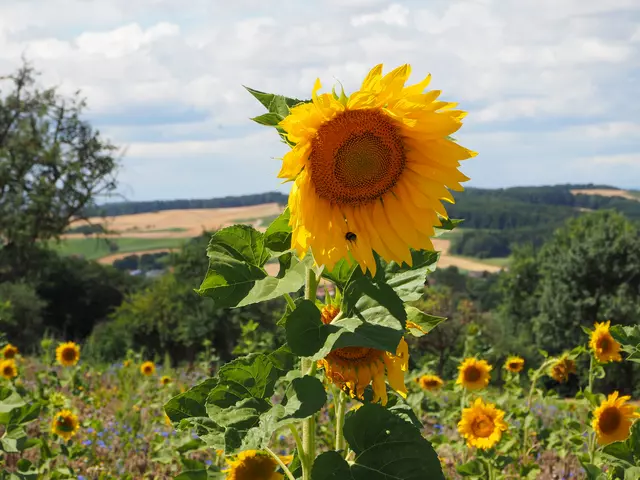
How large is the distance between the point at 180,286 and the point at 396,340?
15.6 metres

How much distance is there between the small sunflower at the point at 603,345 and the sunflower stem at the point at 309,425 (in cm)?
304

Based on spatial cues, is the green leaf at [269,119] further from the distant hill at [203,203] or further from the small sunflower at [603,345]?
the distant hill at [203,203]

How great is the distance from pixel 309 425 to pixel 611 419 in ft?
8.71

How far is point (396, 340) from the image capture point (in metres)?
1.47

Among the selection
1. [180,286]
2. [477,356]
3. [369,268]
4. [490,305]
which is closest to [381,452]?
[369,268]

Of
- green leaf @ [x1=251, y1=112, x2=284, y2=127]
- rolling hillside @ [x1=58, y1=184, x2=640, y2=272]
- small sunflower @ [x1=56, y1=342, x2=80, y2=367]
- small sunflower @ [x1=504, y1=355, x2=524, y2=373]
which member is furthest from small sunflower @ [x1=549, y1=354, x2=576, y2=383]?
rolling hillside @ [x1=58, y1=184, x2=640, y2=272]

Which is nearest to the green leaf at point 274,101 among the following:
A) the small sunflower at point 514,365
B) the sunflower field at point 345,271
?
the sunflower field at point 345,271

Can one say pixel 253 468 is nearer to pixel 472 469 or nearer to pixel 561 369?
pixel 472 469

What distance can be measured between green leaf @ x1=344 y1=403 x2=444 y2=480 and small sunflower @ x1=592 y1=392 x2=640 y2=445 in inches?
102

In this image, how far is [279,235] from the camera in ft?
5.48

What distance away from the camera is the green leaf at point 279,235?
1651 mm

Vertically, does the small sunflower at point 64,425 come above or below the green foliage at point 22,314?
above

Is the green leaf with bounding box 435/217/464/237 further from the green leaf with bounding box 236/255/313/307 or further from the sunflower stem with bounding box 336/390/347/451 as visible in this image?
the sunflower stem with bounding box 336/390/347/451

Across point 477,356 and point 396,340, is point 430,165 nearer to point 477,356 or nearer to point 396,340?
point 396,340
